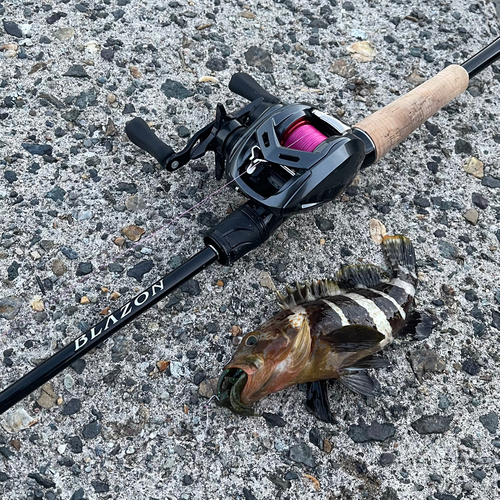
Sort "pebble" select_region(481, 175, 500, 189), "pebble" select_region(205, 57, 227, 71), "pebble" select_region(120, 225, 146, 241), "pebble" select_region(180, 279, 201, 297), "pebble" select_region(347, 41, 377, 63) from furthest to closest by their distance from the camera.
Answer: "pebble" select_region(347, 41, 377, 63)
"pebble" select_region(205, 57, 227, 71)
"pebble" select_region(481, 175, 500, 189)
"pebble" select_region(120, 225, 146, 241)
"pebble" select_region(180, 279, 201, 297)

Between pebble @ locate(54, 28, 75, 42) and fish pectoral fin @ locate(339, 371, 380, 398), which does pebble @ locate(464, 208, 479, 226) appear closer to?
fish pectoral fin @ locate(339, 371, 380, 398)

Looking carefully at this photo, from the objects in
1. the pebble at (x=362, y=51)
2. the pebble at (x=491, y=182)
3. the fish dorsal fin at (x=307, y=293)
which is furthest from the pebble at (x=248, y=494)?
the pebble at (x=362, y=51)

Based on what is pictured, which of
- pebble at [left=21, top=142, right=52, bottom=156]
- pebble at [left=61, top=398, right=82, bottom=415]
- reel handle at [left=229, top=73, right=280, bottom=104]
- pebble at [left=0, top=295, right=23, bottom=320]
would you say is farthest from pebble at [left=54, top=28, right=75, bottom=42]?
pebble at [left=61, top=398, right=82, bottom=415]

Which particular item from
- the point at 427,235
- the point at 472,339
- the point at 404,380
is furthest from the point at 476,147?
the point at 404,380

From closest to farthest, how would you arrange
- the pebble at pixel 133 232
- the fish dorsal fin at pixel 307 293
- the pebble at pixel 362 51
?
the fish dorsal fin at pixel 307 293 → the pebble at pixel 133 232 → the pebble at pixel 362 51

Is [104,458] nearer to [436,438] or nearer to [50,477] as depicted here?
[50,477]

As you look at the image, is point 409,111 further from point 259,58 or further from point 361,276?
point 259,58

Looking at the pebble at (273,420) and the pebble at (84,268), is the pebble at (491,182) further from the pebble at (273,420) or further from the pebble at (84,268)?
the pebble at (84,268)
